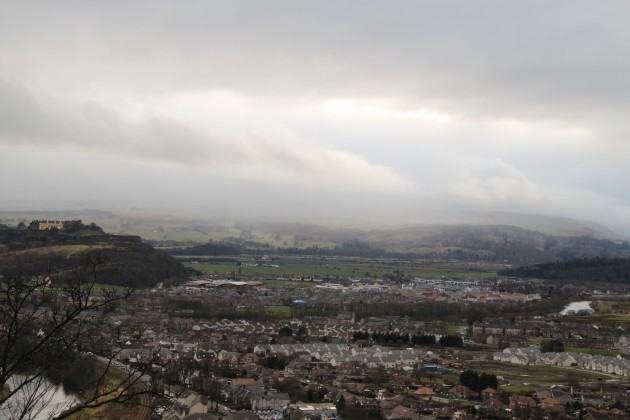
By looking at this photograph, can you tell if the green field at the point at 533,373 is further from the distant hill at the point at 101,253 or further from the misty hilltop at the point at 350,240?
the misty hilltop at the point at 350,240

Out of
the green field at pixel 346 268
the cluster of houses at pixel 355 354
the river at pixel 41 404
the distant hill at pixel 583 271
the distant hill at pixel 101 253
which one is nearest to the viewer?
the river at pixel 41 404

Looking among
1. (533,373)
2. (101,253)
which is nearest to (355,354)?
(533,373)

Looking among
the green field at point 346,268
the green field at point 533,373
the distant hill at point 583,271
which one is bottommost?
the green field at point 346,268

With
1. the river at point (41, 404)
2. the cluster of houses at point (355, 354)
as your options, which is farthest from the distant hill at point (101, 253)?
the river at point (41, 404)

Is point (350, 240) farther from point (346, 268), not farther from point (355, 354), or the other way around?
point (355, 354)

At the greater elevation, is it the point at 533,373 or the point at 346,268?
the point at 533,373

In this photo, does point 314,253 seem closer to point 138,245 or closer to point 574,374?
point 138,245

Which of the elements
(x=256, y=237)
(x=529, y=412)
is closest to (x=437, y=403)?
(x=529, y=412)

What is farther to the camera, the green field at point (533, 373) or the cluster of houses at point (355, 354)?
the cluster of houses at point (355, 354)

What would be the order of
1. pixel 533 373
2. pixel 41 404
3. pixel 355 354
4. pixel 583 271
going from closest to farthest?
pixel 41 404
pixel 533 373
pixel 355 354
pixel 583 271
